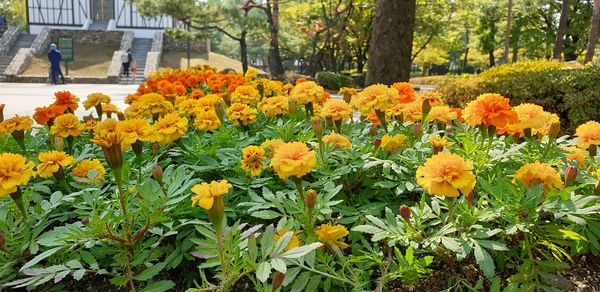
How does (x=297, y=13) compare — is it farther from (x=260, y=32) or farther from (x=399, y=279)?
(x=399, y=279)

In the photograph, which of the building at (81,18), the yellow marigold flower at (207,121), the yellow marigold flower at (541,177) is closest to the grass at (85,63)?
the building at (81,18)

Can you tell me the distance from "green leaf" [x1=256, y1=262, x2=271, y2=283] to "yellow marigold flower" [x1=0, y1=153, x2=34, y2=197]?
24.9 inches

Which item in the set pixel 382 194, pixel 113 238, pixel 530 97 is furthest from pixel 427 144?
pixel 530 97

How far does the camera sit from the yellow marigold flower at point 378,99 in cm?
175

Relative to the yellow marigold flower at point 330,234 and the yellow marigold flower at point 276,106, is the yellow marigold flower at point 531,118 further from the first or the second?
the yellow marigold flower at point 276,106

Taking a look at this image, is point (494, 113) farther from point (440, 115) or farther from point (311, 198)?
point (311, 198)

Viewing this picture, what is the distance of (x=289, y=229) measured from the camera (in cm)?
121

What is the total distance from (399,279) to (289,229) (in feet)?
1.16

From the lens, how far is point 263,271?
97 centimetres

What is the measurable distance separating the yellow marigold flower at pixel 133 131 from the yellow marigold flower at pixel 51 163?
19cm

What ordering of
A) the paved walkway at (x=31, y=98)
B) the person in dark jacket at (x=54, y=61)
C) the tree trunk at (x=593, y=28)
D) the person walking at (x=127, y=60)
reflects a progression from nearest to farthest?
the paved walkway at (x=31, y=98), the tree trunk at (x=593, y=28), the person in dark jacket at (x=54, y=61), the person walking at (x=127, y=60)

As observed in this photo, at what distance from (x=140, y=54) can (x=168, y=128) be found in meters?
27.3

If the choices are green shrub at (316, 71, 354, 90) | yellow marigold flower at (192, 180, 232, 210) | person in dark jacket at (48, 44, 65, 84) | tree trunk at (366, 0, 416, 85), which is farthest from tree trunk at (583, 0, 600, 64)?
person in dark jacket at (48, 44, 65, 84)

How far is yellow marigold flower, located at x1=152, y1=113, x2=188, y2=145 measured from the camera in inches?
61.5
